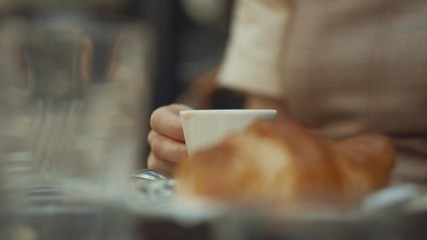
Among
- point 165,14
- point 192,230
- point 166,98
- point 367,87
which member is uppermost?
point 165,14

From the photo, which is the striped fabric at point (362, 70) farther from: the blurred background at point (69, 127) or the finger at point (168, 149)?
the blurred background at point (69, 127)

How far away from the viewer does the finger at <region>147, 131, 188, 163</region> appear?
71 cm

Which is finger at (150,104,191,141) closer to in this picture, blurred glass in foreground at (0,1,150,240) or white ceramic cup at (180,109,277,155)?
white ceramic cup at (180,109,277,155)

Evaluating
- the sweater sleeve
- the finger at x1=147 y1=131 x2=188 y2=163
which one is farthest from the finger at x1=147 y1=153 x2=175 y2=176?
the sweater sleeve

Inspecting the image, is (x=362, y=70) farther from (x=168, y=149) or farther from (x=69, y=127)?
(x=69, y=127)

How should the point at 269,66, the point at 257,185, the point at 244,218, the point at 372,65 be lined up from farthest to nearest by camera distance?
the point at 269,66 < the point at 372,65 < the point at 257,185 < the point at 244,218

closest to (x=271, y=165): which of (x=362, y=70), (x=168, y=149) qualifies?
(x=168, y=149)

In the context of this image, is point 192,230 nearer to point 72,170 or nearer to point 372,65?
point 72,170

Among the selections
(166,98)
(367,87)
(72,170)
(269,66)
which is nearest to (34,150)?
(72,170)

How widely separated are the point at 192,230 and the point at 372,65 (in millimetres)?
617

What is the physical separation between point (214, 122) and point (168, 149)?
14cm

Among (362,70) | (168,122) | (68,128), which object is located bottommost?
(68,128)

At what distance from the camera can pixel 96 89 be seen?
408 millimetres

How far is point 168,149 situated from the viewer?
0.72 metres
